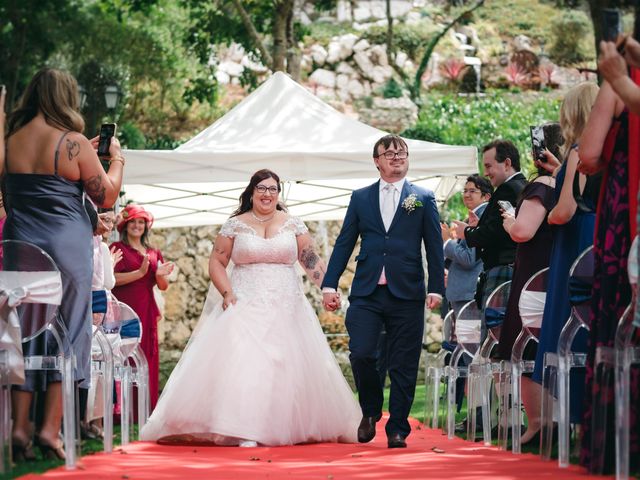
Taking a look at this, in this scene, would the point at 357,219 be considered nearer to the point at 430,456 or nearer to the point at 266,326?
the point at 266,326

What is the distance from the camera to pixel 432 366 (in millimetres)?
10984

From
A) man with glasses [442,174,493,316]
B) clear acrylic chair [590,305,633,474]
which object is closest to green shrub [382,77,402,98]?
man with glasses [442,174,493,316]

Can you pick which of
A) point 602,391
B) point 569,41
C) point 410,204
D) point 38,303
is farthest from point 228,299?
point 569,41

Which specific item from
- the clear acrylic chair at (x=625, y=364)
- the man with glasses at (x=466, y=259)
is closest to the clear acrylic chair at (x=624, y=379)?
the clear acrylic chair at (x=625, y=364)

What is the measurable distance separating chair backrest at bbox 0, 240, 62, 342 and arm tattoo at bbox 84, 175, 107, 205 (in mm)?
704

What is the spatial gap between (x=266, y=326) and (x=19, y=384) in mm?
3318

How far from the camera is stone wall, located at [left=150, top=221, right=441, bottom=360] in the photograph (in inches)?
738

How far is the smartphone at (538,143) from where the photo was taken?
766 cm

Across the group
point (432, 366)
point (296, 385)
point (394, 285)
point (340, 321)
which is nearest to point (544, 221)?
point (394, 285)

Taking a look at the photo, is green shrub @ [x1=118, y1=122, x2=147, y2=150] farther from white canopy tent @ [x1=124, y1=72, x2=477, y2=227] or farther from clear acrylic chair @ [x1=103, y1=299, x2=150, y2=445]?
clear acrylic chair @ [x1=103, y1=299, x2=150, y2=445]

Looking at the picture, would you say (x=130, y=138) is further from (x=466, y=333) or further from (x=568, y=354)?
(x=568, y=354)

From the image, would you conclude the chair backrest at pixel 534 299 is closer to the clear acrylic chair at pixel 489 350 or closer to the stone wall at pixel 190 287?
the clear acrylic chair at pixel 489 350

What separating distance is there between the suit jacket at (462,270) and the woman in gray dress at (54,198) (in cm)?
478

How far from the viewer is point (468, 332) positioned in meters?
9.65
